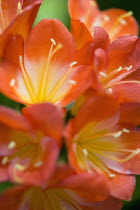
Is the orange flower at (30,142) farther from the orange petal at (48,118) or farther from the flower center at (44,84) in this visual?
Answer: the flower center at (44,84)

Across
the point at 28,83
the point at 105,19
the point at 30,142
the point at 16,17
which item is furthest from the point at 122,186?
the point at 105,19

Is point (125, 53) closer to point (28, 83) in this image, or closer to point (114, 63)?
point (114, 63)

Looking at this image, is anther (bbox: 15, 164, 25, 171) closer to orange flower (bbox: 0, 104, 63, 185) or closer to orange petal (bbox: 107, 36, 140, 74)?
orange flower (bbox: 0, 104, 63, 185)

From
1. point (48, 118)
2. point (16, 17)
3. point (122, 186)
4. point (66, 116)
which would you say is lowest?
point (122, 186)

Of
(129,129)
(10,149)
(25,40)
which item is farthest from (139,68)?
(10,149)

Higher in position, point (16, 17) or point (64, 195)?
point (16, 17)

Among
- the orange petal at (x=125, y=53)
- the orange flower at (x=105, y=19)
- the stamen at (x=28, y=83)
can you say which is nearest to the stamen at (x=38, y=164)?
the stamen at (x=28, y=83)

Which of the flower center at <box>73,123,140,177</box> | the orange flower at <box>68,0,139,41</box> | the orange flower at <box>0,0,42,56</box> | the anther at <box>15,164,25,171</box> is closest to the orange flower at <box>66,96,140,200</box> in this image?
the flower center at <box>73,123,140,177</box>
